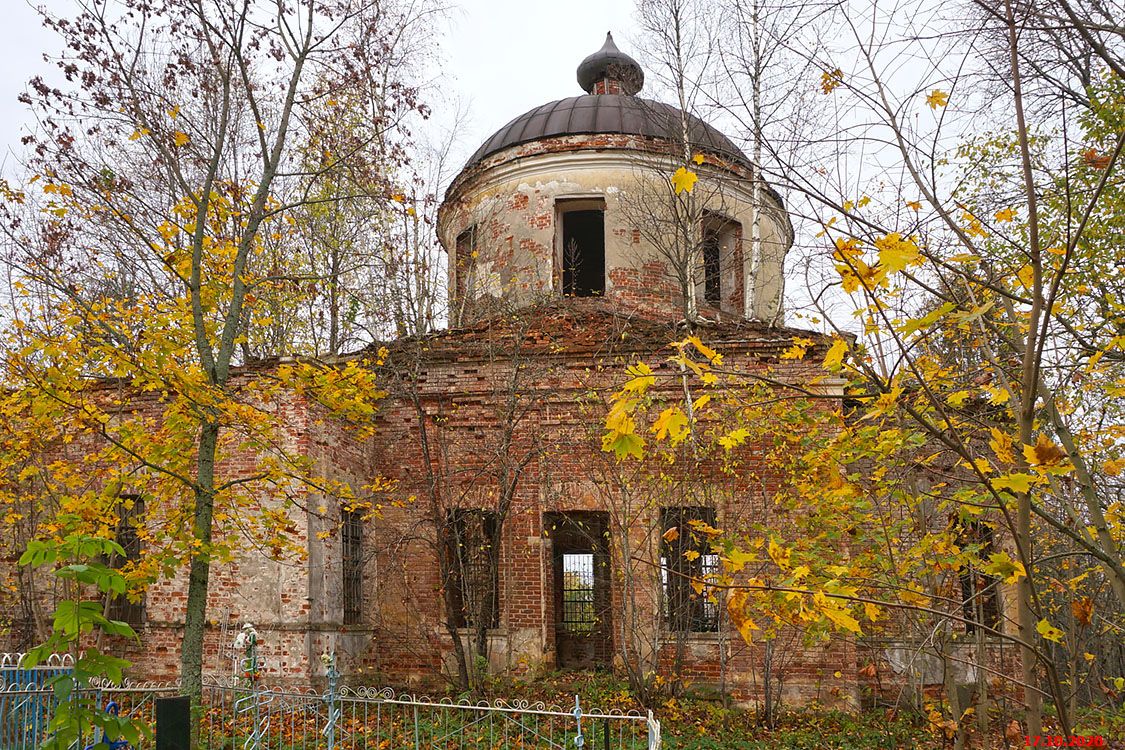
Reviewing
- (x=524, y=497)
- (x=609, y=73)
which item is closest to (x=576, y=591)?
(x=524, y=497)

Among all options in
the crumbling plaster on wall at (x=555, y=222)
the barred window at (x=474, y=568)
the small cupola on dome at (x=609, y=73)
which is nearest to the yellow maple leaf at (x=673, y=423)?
the barred window at (x=474, y=568)

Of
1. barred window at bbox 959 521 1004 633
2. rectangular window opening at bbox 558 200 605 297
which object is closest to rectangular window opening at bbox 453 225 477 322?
rectangular window opening at bbox 558 200 605 297

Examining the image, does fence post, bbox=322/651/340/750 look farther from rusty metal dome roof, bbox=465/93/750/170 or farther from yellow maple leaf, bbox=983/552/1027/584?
rusty metal dome roof, bbox=465/93/750/170

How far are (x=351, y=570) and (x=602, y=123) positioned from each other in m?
8.00

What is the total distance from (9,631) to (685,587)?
9413 millimetres

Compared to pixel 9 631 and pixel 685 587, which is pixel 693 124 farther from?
pixel 9 631

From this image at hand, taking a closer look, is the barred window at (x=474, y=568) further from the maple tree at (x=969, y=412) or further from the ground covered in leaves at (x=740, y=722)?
the maple tree at (x=969, y=412)

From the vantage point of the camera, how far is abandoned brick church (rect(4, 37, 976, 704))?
1014cm

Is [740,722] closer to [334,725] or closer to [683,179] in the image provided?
[334,725]

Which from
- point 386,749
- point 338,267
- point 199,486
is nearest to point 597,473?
point 386,749

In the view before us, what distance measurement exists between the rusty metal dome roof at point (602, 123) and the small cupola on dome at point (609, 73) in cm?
147

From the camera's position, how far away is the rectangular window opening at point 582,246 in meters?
13.4

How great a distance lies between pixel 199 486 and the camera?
7.25 metres

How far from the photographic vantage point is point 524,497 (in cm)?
1104
